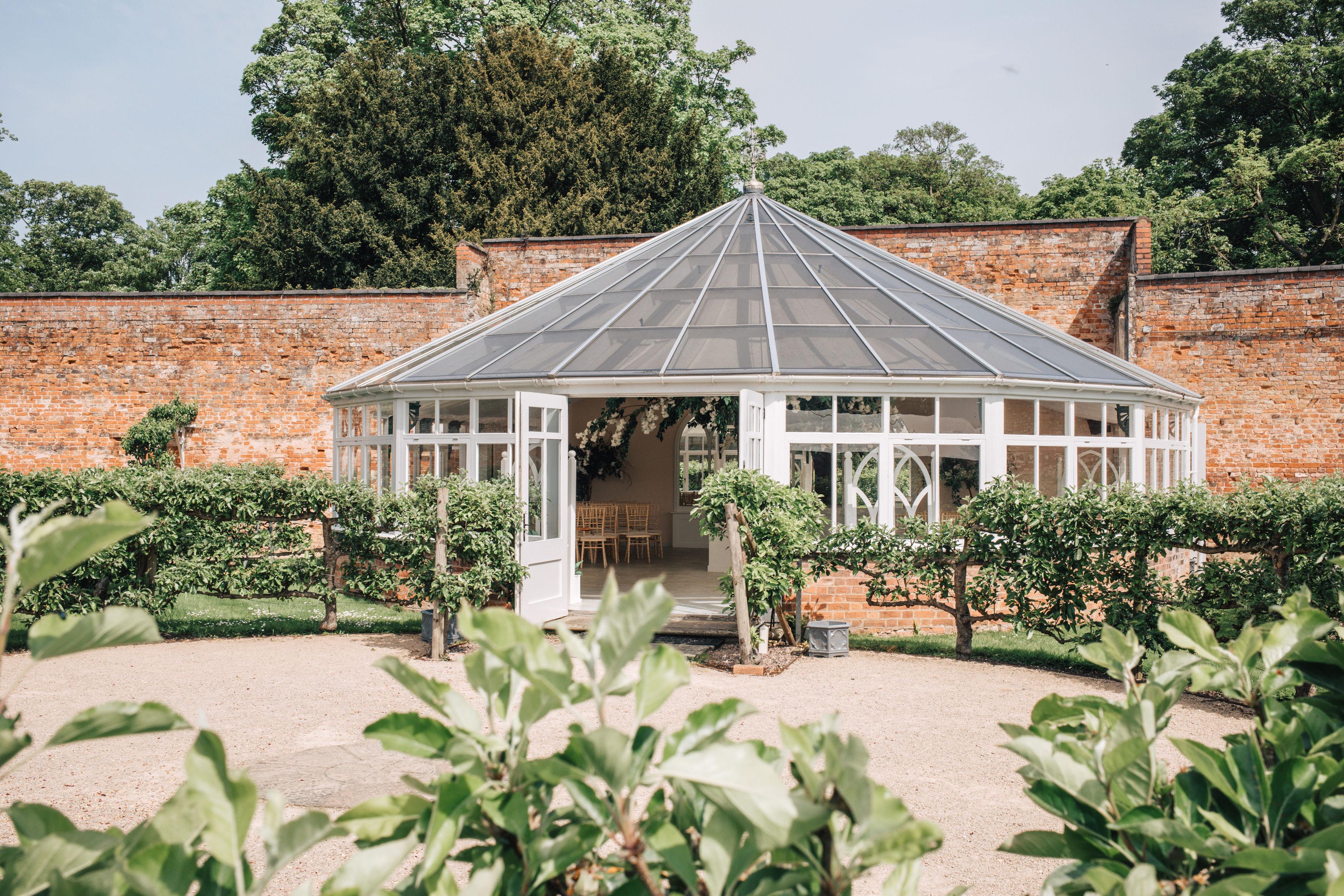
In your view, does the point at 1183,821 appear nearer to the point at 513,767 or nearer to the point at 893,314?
the point at 513,767

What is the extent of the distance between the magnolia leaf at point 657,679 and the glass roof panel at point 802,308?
9205 millimetres

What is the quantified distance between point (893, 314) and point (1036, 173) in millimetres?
21731

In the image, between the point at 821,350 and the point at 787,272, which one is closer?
the point at 821,350

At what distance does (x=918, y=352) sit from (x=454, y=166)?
17095mm

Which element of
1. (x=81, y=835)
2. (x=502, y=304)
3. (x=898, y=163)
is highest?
(x=898, y=163)

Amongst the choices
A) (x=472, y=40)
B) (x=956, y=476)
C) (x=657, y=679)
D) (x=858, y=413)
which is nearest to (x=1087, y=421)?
(x=956, y=476)

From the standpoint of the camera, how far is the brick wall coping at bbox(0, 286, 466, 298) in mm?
15836

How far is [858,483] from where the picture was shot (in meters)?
9.79

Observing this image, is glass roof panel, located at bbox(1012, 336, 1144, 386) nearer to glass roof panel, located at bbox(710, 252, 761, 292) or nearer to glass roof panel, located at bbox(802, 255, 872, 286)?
glass roof panel, located at bbox(802, 255, 872, 286)

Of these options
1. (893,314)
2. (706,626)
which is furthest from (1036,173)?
(706,626)

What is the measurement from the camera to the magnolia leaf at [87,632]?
0.99 metres

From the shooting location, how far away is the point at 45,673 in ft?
24.3

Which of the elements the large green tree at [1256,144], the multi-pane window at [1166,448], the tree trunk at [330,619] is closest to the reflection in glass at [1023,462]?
the multi-pane window at [1166,448]

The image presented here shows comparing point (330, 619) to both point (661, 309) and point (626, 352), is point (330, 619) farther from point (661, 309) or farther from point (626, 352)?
point (661, 309)
